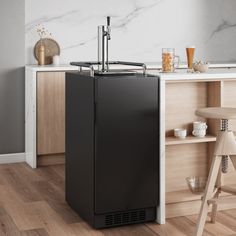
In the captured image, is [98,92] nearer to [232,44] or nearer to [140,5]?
[140,5]

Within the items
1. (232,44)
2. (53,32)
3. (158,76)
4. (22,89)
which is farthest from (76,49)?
(158,76)

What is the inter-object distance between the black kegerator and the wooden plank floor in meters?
0.11

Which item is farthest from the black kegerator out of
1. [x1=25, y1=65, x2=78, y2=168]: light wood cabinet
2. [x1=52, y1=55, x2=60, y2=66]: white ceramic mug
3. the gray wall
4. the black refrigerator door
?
[x1=52, y1=55, x2=60, y2=66]: white ceramic mug

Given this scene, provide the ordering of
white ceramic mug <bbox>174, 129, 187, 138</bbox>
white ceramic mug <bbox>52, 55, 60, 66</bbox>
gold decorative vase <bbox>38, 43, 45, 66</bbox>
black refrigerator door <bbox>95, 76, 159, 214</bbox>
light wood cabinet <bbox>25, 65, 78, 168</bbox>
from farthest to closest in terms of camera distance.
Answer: white ceramic mug <bbox>52, 55, 60, 66</bbox>, gold decorative vase <bbox>38, 43, 45, 66</bbox>, light wood cabinet <bbox>25, 65, 78, 168</bbox>, white ceramic mug <bbox>174, 129, 187, 138</bbox>, black refrigerator door <bbox>95, 76, 159, 214</bbox>

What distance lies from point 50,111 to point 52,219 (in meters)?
1.70

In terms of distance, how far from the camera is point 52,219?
3797 millimetres

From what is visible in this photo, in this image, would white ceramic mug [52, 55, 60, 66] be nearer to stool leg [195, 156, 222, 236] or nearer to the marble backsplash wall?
the marble backsplash wall

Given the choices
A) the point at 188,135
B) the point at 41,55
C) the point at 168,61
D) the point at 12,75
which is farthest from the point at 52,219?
the point at 41,55

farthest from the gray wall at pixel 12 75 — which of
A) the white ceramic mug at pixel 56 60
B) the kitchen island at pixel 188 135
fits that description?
the kitchen island at pixel 188 135

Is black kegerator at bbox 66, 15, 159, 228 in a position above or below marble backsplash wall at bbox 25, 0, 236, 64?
below

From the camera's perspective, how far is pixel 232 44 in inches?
265

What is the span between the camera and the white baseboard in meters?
5.50

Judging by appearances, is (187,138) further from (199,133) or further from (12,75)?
(12,75)

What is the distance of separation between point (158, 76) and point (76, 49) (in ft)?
8.20
